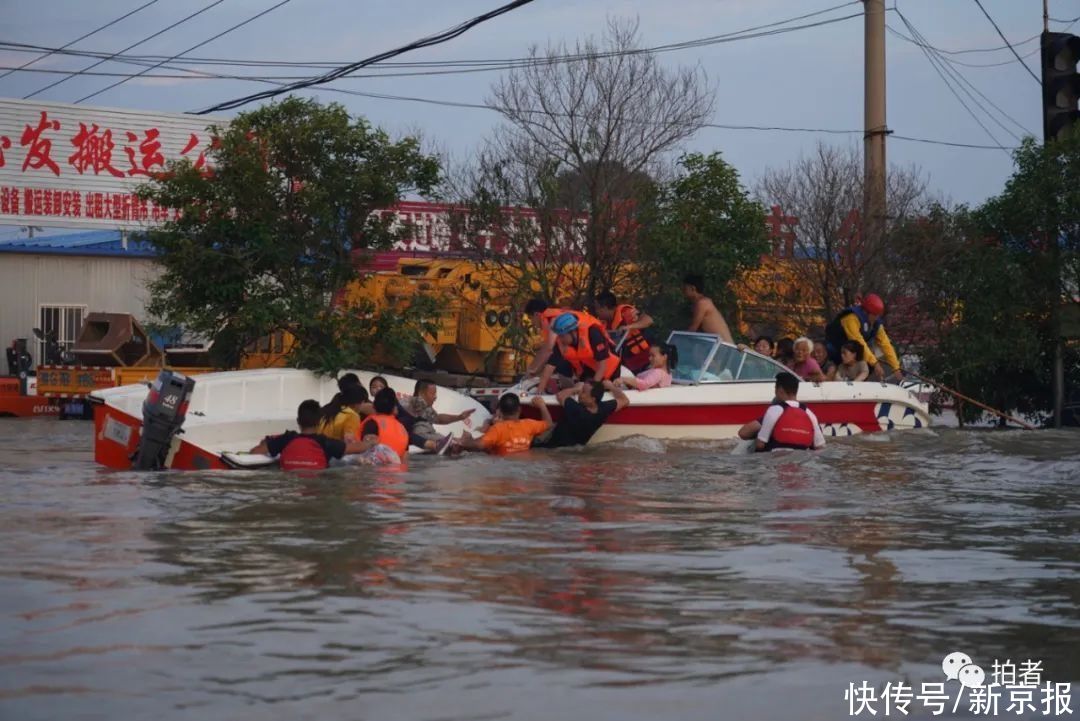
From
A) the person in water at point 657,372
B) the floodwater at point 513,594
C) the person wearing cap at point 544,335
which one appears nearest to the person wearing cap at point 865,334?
the person in water at point 657,372

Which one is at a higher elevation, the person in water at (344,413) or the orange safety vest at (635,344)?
the orange safety vest at (635,344)

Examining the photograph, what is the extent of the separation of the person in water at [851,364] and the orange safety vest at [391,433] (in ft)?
19.3

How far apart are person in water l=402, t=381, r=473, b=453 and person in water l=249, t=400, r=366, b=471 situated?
5.77 ft

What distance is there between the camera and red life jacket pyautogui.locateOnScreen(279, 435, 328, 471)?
13.5 m

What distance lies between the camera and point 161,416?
44.5 feet

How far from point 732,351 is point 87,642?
11318 mm

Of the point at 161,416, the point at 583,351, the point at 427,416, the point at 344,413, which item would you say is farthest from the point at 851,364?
the point at 161,416

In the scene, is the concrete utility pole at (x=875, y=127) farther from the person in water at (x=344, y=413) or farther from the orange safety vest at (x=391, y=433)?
the orange safety vest at (x=391, y=433)

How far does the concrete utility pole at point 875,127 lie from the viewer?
23.5 metres

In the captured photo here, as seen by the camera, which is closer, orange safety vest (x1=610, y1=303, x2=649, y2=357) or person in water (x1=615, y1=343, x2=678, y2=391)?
person in water (x1=615, y1=343, x2=678, y2=391)

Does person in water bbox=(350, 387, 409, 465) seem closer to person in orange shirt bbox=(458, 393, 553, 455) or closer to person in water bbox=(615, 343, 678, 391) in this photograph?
person in orange shirt bbox=(458, 393, 553, 455)

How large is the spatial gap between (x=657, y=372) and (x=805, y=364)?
2157 millimetres

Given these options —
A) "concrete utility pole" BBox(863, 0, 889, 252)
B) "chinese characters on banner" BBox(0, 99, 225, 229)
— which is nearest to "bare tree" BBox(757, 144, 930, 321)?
"concrete utility pole" BBox(863, 0, 889, 252)

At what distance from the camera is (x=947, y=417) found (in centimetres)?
3234
